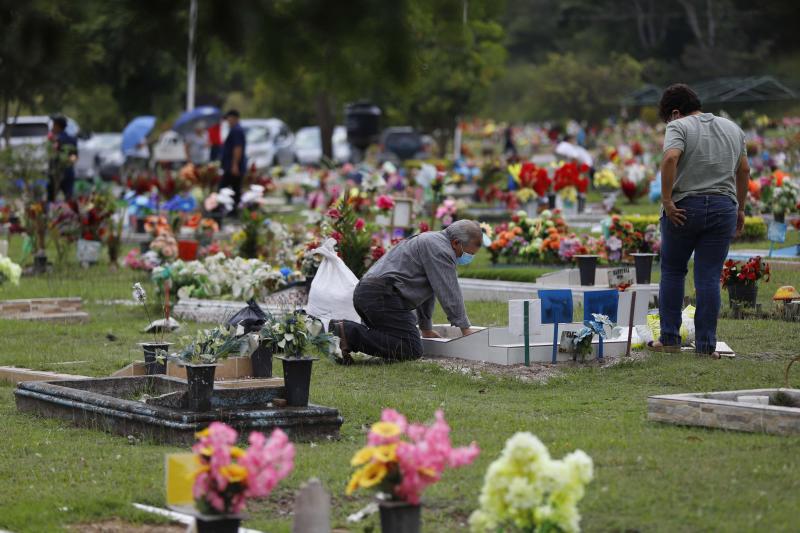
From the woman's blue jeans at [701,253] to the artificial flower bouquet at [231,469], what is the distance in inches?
208

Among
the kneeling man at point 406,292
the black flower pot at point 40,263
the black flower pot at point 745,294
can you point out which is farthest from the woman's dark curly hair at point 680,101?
the black flower pot at point 40,263

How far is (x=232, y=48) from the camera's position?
4973mm

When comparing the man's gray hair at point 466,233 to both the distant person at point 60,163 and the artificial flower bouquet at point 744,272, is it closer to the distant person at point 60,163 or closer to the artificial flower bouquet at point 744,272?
the artificial flower bouquet at point 744,272

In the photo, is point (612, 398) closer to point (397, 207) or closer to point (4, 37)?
point (4, 37)

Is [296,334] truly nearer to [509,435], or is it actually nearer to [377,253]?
[509,435]

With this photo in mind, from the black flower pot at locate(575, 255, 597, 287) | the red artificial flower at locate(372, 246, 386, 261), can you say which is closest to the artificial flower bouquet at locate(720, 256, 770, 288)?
the black flower pot at locate(575, 255, 597, 287)

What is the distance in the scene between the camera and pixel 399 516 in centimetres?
557

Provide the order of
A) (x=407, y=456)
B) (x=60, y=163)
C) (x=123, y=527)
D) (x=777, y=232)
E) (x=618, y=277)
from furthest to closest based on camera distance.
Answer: (x=60, y=163) → (x=777, y=232) → (x=618, y=277) → (x=123, y=527) → (x=407, y=456)

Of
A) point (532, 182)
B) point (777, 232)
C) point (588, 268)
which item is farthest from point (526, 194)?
point (588, 268)

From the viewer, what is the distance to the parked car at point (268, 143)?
1689 inches

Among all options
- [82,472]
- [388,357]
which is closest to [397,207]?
[388,357]

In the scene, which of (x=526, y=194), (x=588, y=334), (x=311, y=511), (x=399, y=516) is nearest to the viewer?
(x=399, y=516)

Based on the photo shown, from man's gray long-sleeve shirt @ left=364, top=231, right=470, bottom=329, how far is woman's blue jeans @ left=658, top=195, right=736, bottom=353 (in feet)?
4.67

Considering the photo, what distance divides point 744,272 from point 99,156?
33.5 m
